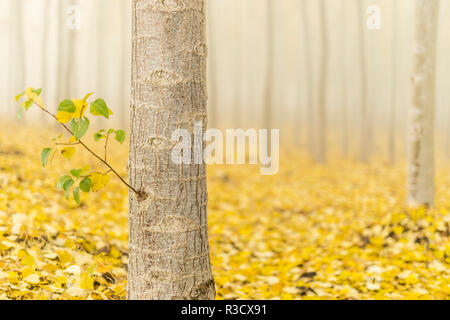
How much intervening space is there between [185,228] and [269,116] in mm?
6886

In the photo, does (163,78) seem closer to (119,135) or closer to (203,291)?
(119,135)

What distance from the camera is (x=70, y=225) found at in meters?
2.79

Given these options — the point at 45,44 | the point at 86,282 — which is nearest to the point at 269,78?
the point at 45,44

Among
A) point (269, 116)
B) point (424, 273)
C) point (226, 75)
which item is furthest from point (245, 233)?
point (226, 75)

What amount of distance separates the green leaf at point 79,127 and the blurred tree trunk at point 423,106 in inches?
135

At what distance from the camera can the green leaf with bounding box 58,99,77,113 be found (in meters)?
1.24

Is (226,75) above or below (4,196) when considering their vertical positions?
above

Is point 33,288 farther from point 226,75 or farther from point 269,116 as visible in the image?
point 226,75

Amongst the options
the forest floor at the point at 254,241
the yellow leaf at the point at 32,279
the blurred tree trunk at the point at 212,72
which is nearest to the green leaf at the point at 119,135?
the forest floor at the point at 254,241

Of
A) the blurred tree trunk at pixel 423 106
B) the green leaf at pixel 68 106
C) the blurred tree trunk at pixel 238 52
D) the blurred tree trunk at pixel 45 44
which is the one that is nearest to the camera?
the green leaf at pixel 68 106

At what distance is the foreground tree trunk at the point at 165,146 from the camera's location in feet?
4.61

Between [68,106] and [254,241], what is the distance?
276 centimetres

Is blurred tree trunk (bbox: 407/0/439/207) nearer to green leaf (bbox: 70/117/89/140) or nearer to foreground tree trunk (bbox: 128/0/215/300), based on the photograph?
foreground tree trunk (bbox: 128/0/215/300)

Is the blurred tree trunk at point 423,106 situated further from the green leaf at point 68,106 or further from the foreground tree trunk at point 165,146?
the green leaf at point 68,106
